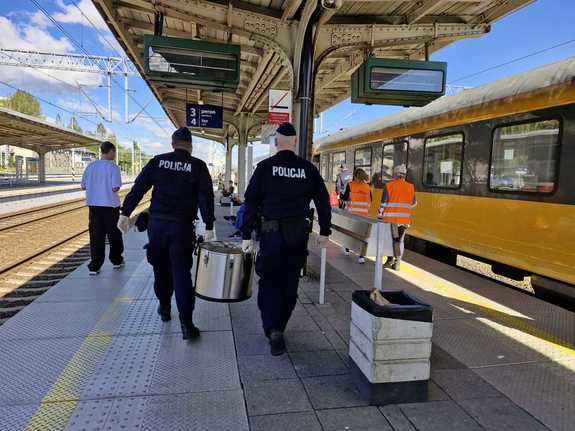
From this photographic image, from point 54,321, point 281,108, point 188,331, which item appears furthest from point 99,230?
point 281,108

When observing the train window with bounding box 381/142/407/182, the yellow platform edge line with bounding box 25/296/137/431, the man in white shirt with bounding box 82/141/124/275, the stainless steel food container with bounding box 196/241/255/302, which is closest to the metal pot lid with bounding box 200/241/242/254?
the stainless steel food container with bounding box 196/241/255/302

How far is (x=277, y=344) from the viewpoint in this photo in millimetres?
3500

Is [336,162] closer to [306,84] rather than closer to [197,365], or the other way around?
[306,84]

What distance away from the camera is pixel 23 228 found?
12.0 m

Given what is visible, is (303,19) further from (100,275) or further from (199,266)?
(100,275)

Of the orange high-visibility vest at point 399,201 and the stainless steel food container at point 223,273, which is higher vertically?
the orange high-visibility vest at point 399,201

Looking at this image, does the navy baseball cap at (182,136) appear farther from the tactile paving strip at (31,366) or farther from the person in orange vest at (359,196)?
the person in orange vest at (359,196)

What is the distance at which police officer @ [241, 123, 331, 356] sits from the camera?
351 cm

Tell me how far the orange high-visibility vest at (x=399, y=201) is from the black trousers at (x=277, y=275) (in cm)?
345

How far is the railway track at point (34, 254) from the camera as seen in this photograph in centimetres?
575

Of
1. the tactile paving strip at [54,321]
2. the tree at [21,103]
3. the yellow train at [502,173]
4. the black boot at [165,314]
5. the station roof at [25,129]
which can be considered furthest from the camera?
the tree at [21,103]

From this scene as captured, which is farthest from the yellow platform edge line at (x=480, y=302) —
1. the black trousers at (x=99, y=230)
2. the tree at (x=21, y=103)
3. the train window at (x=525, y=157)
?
the tree at (x=21, y=103)

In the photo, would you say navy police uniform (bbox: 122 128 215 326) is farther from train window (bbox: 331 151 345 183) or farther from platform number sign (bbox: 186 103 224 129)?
platform number sign (bbox: 186 103 224 129)

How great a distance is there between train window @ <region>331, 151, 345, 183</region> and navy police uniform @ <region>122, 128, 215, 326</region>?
29.8ft
